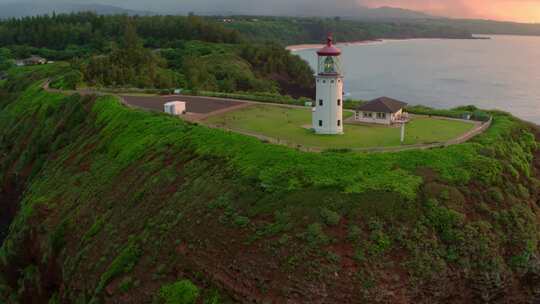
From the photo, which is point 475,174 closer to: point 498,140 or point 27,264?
point 498,140

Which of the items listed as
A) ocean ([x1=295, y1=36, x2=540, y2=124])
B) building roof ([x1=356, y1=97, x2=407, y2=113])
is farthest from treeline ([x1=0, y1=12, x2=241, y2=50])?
building roof ([x1=356, y1=97, x2=407, y2=113])

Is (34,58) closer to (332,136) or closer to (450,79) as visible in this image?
(450,79)

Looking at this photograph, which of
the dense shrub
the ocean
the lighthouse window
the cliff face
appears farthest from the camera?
the ocean

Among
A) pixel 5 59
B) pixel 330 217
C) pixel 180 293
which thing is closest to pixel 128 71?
pixel 5 59

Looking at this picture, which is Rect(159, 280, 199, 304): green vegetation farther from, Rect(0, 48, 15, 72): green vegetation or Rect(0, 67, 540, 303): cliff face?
Rect(0, 48, 15, 72): green vegetation

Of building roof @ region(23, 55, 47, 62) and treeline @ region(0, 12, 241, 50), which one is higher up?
treeline @ region(0, 12, 241, 50)

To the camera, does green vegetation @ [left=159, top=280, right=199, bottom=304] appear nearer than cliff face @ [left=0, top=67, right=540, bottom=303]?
Yes

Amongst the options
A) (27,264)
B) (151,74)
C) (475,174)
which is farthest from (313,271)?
(151,74)
